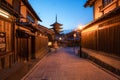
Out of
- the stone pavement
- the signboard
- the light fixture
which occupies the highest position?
the light fixture

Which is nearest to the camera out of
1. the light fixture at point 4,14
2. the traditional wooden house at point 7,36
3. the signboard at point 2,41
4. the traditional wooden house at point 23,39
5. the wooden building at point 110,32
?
the light fixture at point 4,14

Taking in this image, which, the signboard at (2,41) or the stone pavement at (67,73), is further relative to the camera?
the stone pavement at (67,73)

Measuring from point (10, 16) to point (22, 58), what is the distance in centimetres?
570

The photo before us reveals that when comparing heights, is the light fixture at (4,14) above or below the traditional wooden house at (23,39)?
above

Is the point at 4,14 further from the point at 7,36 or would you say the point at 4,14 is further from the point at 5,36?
the point at 7,36

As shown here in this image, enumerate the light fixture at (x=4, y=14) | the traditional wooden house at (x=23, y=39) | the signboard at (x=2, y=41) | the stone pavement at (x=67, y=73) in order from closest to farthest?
the light fixture at (x=4, y=14) → the signboard at (x=2, y=41) → the stone pavement at (x=67, y=73) → the traditional wooden house at (x=23, y=39)

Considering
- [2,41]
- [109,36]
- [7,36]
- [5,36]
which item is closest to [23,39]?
[7,36]

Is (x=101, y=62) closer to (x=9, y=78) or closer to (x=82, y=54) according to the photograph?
(x=9, y=78)

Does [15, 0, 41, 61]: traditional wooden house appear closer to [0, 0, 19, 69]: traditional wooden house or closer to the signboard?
[0, 0, 19, 69]: traditional wooden house

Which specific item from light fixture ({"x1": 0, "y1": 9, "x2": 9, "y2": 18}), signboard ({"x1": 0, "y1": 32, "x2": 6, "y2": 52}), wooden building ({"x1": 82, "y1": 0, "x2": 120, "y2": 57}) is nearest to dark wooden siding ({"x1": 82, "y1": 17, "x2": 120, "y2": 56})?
wooden building ({"x1": 82, "y1": 0, "x2": 120, "y2": 57})

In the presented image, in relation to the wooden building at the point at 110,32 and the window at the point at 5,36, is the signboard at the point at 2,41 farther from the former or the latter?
the wooden building at the point at 110,32

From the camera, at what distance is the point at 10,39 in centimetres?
1191

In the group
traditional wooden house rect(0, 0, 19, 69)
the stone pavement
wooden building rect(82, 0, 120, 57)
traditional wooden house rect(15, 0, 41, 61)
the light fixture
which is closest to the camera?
the light fixture

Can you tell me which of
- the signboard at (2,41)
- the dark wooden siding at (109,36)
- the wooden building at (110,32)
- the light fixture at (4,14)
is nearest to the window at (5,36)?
the signboard at (2,41)
